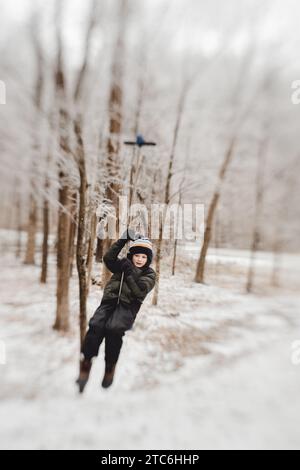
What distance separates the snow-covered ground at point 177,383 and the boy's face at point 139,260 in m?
0.87

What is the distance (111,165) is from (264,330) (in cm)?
229

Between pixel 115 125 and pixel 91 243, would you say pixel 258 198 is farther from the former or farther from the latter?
pixel 91 243

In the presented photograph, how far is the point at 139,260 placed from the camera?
1.02 m

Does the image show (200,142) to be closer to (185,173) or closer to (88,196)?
(185,173)

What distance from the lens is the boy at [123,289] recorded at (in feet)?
3.29

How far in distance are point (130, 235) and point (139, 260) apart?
0.45ft

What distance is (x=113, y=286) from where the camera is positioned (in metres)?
1.04

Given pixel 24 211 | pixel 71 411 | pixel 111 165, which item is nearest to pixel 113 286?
pixel 111 165

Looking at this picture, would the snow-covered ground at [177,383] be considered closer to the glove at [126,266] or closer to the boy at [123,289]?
the boy at [123,289]

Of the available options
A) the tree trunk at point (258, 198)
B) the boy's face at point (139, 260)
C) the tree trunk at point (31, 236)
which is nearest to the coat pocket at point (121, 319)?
the boy's face at point (139, 260)

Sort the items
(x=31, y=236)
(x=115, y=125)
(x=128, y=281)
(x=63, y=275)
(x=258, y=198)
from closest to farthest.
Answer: (x=128, y=281), (x=115, y=125), (x=258, y=198), (x=63, y=275), (x=31, y=236)

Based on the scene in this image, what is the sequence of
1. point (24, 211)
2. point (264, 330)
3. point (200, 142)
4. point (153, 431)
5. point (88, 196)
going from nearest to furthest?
1. point (88, 196)
2. point (200, 142)
3. point (264, 330)
4. point (153, 431)
5. point (24, 211)

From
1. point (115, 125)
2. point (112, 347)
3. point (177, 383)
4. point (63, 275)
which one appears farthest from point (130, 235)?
point (177, 383)
